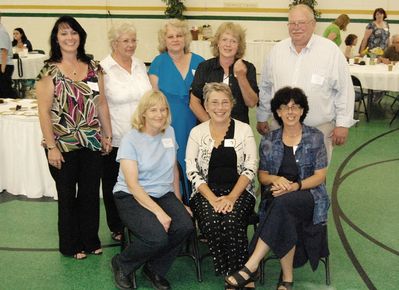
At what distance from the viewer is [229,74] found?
11.5ft

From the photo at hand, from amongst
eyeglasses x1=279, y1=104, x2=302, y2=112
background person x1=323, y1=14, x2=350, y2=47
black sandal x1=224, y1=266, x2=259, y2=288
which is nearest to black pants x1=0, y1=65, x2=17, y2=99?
background person x1=323, y1=14, x2=350, y2=47

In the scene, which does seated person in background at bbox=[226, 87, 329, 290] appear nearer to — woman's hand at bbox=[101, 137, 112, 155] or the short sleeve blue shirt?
the short sleeve blue shirt

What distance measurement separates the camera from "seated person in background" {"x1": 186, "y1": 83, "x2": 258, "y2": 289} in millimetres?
3014

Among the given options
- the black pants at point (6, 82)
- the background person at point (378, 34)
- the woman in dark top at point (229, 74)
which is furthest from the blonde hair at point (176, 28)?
the background person at point (378, 34)

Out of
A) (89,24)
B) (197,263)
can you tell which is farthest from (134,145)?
(89,24)

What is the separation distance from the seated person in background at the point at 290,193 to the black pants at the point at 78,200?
1.09m

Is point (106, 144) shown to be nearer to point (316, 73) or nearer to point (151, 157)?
point (151, 157)

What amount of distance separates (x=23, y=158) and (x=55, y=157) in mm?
1513

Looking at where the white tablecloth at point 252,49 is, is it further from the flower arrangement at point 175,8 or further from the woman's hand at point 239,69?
the woman's hand at point 239,69

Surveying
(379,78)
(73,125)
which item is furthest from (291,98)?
(379,78)

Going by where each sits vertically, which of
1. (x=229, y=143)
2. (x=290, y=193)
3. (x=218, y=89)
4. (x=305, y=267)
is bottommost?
(x=305, y=267)

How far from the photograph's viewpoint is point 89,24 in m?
13.5

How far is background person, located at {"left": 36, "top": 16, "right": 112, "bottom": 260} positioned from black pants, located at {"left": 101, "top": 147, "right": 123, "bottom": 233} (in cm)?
15

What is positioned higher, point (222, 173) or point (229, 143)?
point (229, 143)
